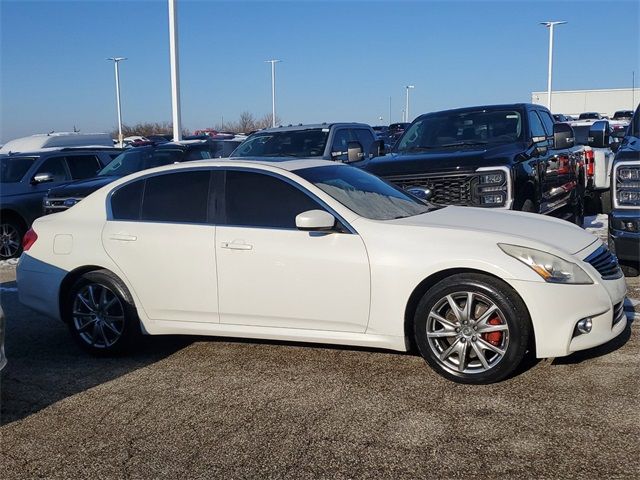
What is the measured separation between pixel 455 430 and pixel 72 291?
3.46 m

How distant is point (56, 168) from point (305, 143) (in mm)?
4912

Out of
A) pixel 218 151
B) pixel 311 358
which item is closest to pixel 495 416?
pixel 311 358

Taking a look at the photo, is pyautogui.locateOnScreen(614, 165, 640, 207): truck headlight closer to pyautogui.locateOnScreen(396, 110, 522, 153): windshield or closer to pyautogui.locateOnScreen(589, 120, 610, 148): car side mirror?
pyautogui.locateOnScreen(589, 120, 610, 148): car side mirror

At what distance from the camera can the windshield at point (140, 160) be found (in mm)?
12258

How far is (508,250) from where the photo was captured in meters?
4.81

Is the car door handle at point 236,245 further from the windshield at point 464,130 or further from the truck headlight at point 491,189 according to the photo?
the windshield at point 464,130

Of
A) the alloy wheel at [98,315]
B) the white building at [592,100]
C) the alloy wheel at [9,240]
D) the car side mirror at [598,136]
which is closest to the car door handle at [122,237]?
the alloy wheel at [98,315]

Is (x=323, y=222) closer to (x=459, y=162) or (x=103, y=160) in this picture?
(x=459, y=162)

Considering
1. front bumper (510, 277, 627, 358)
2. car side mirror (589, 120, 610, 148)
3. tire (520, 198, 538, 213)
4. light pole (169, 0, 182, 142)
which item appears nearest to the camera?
front bumper (510, 277, 627, 358)

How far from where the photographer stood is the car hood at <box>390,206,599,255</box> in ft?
16.3

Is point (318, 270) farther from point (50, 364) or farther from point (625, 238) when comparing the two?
point (625, 238)

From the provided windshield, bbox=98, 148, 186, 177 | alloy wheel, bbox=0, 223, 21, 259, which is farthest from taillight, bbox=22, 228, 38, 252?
alloy wheel, bbox=0, 223, 21, 259

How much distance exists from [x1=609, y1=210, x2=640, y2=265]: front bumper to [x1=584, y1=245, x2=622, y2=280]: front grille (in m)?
2.00

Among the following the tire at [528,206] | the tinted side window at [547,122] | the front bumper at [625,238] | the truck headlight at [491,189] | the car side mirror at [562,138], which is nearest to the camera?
the front bumper at [625,238]
